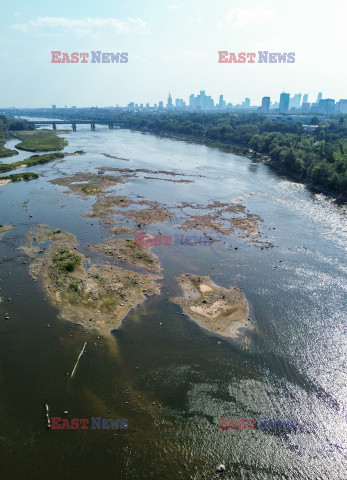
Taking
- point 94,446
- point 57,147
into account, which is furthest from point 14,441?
point 57,147

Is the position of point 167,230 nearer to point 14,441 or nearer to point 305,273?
point 305,273

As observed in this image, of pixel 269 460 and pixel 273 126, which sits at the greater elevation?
pixel 273 126

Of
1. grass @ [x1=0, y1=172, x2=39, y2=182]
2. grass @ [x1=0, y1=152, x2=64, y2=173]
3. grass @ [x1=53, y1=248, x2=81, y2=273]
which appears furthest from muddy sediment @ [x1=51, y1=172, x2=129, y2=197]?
grass @ [x1=53, y1=248, x2=81, y2=273]

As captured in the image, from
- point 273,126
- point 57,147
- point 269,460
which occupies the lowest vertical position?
point 269,460

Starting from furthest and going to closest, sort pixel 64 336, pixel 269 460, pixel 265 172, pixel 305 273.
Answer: pixel 265 172 → pixel 305 273 → pixel 64 336 → pixel 269 460

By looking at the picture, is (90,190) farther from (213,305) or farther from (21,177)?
(213,305)

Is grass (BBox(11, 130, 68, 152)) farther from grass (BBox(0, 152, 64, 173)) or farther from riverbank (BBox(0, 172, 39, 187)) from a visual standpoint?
riverbank (BBox(0, 172, 39, 187))

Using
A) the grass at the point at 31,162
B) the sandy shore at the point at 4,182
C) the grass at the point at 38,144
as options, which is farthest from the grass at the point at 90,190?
the grass at the point at 38,144

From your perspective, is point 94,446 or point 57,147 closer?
point 94,446
